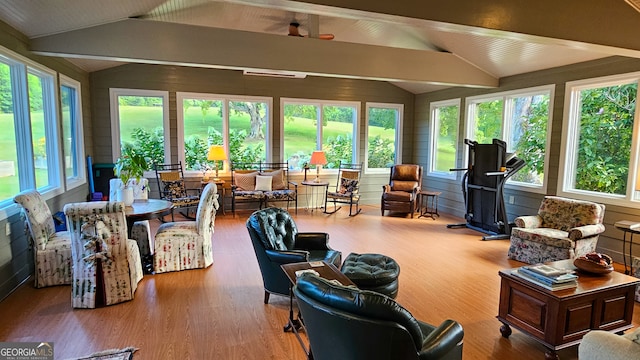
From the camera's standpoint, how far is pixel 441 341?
173cm

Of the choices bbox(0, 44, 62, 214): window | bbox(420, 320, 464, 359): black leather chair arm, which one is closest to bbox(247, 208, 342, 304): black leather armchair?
bbox(420, 320, 464, 359): black leather chair arm

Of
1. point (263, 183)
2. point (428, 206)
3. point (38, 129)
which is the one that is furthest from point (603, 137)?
point (38, 129)

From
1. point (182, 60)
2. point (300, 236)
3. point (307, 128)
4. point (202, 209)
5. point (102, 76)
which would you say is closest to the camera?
point (300, 236)

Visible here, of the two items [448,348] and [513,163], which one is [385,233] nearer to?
[513,163]

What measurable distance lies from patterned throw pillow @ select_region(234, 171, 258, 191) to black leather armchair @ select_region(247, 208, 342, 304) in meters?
3.72

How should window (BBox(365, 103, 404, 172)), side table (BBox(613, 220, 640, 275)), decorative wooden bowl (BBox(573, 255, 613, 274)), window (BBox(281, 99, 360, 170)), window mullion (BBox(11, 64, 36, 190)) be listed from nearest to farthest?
decorative wooden bowl (BBox(573, 255, 613, 274)), window mullion (BBox(11, 64, 36, 190)), side table (BBox(613, 220, 640, 275)), window (BBox(281, 99, 360, 170)), window (BBox(365, 103, 404, 172))

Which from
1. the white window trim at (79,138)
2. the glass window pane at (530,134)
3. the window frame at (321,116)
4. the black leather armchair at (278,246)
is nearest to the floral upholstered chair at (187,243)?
the black leather armchair at (278,246)

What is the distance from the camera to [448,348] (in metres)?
1.75

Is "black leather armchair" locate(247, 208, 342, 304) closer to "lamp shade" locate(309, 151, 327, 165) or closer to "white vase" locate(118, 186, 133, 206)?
"white vase" locate(118, 186, 133, 206)

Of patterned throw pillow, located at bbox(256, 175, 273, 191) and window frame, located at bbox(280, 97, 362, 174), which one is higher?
window frame, located at bbox(280, 97, 362, 174)

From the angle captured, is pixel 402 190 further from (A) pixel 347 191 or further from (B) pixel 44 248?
(B) pixel 44 248

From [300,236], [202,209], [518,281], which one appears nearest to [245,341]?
[300,236]

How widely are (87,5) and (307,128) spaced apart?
4.77 m

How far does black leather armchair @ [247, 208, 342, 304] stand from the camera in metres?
3.09
